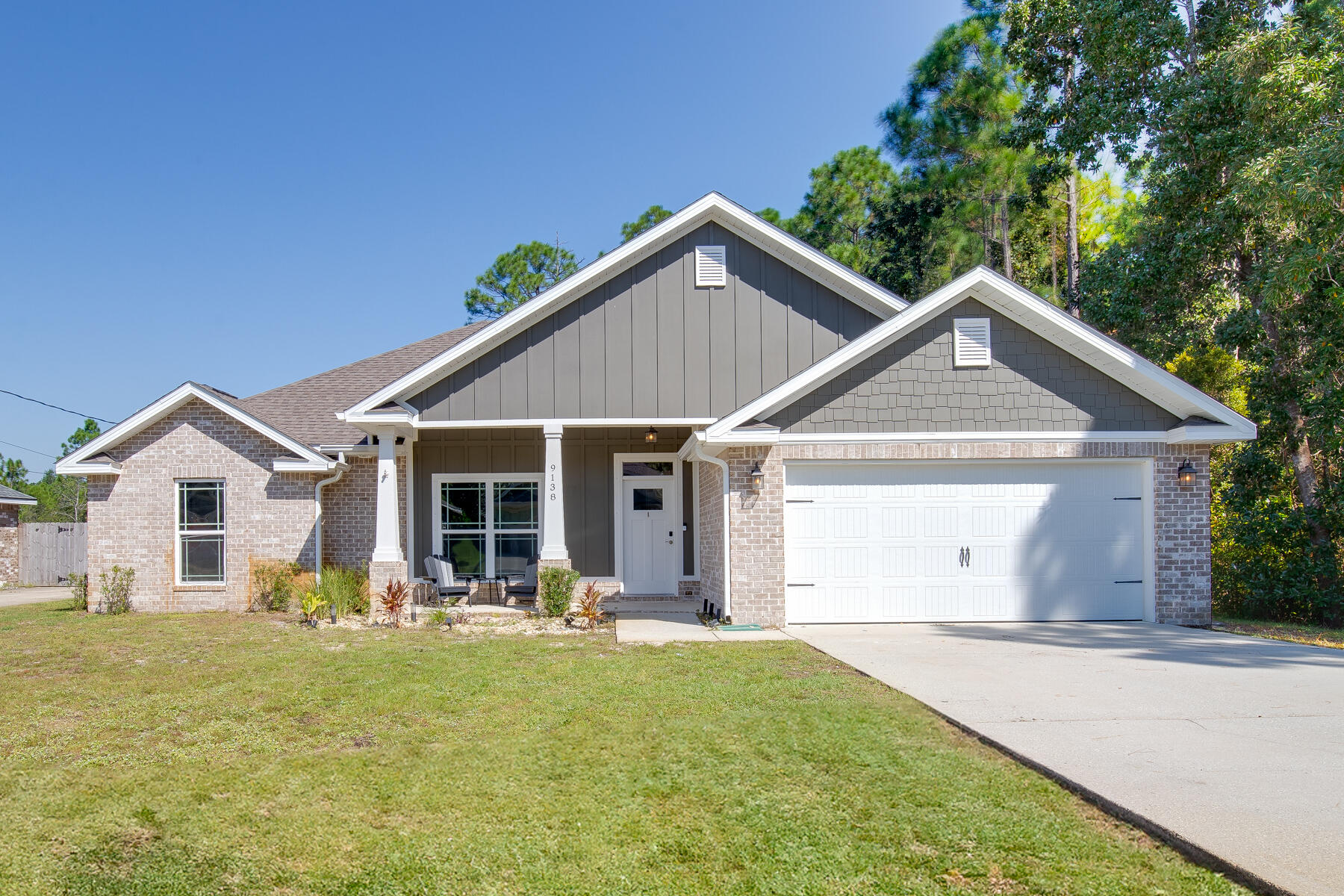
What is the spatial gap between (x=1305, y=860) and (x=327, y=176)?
25363mm

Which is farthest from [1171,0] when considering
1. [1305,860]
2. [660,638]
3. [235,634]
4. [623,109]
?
[235,634]

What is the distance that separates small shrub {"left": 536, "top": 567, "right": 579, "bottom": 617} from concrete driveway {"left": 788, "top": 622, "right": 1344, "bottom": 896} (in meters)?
3.58

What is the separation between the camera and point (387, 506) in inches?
512

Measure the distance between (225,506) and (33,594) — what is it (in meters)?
9.29

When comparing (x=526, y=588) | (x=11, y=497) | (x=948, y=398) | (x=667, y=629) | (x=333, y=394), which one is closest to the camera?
(x=667, y=629)

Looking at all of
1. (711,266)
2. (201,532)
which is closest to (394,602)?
A: (201,532)

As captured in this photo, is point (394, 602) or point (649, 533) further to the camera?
point (649, 533)

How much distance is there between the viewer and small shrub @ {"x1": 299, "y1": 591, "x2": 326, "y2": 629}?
12344 millimetres

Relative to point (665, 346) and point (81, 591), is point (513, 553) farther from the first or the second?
point (81, 591)

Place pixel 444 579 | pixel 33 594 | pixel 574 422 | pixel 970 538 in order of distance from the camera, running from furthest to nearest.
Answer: pixel 33 594
pixel 444 579
pixel 574 422
pixel 970 538

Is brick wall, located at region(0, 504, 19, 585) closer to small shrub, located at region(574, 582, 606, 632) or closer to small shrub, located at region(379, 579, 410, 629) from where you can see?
small shrub, located at region(379, 579, 410, 629)

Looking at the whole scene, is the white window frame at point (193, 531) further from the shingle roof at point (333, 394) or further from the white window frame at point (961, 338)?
the white window frame at point (961, 338)

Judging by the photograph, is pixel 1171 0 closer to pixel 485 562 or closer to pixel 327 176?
pixel 485 562

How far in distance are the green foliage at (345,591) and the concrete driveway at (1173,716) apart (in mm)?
6748
